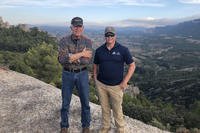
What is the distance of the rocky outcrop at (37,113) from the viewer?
1514cm

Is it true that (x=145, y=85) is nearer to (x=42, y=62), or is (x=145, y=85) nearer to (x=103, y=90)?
(x=42, y=62)

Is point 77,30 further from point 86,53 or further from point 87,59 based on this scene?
point 87,59

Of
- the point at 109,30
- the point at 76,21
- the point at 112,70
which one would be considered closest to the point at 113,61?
the point at 112,70

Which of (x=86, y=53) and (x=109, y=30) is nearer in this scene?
(x=109, y=30)

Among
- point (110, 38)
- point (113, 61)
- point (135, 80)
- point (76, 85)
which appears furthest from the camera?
point (135, 80)

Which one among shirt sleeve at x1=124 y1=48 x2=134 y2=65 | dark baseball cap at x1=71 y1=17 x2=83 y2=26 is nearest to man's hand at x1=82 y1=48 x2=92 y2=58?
dark baseball cap at x1=71 y1=17 x2=83 y2=26

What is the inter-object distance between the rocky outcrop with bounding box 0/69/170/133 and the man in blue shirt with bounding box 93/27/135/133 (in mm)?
2344

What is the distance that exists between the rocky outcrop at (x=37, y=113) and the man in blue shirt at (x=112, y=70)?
234 cm

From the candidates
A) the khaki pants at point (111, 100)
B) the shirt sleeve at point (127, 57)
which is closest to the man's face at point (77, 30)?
the shirt sleeve at point (127, 57)

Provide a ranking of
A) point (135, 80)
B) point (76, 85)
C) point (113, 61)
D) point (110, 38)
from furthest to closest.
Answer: point (135, 80)
point (76, 85)
point (113, 61)
point (110, 38)

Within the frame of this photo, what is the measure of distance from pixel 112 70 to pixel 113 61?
0.30 meters

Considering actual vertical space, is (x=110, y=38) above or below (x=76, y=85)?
above

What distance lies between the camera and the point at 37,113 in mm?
16844

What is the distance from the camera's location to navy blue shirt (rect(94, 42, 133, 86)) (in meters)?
11.6
